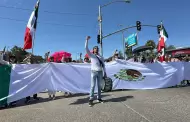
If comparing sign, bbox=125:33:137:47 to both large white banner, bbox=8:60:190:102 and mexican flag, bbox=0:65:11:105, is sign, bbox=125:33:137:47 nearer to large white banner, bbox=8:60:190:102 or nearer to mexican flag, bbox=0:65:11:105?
large white banner, bbox=8:60:190:102

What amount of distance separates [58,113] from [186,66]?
8.30 m

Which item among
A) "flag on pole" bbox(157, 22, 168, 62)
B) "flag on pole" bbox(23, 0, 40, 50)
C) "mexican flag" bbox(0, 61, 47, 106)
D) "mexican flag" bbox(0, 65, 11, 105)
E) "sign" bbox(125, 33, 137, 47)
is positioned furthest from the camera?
"sign" bbox(125, 33, 137, 47)

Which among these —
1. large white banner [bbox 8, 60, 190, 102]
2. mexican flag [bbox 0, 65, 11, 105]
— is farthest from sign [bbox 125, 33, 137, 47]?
mexican flag [bbox 0, 65, 11, 105]

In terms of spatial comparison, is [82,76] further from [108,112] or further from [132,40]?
[132,40]

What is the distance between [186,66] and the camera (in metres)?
11.5

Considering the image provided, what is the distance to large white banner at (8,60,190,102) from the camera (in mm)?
7270

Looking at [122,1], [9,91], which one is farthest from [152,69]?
[122,1]

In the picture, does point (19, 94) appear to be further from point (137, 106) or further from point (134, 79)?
point (134, 79)

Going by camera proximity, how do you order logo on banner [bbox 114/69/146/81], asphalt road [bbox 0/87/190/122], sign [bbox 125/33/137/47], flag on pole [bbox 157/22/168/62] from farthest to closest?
sign [bbox 125/33/137/47] < flag on pole [bbox 157/22/168/62] < logo on banner [bbox 114/69/146/81] < asphalt road [bbox 0/87/190/122]

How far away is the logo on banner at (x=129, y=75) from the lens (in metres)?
9.63

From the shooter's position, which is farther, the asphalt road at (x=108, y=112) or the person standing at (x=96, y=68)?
the person standing at (x=96, y=68)

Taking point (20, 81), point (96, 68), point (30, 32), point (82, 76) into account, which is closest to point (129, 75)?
point (82, 76)

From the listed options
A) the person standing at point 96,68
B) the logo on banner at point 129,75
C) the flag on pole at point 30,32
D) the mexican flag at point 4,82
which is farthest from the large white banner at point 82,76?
the person standing at point 96,68

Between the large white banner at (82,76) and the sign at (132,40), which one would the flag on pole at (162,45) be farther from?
the sign at (132,40)
